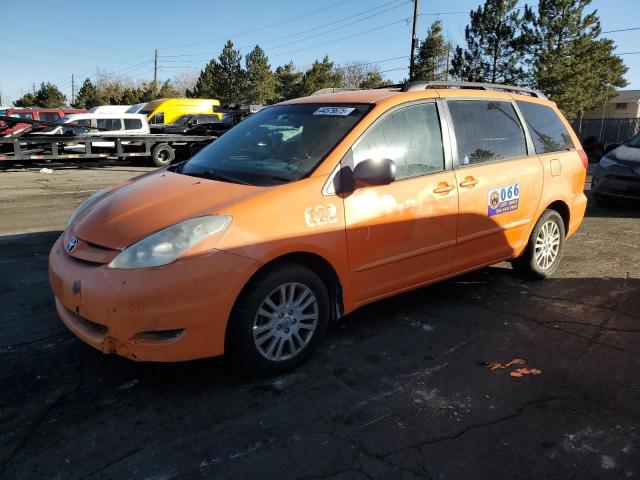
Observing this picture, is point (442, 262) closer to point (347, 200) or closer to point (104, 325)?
point (347, 200)

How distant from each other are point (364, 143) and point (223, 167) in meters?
1.01

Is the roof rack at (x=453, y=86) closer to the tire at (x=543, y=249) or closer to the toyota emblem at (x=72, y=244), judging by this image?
the tire at (x=543, y=249)

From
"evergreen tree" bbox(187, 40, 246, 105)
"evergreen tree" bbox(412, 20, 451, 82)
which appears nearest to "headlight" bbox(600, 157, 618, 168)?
"evergreen tree" bbox(412, 20, 451, 82)

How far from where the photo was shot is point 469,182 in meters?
4.08

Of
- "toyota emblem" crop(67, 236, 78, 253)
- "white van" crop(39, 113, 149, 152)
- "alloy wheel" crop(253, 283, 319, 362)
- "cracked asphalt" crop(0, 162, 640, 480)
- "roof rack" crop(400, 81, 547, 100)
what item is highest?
"white van" crop(39, 113, 149, 152)

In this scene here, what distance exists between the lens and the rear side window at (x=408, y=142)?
11.8ft

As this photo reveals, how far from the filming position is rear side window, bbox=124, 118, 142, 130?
1798 centimetres

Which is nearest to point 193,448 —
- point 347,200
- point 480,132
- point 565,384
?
point 347,200

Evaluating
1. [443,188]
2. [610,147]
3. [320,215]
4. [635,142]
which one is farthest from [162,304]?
[610,147]

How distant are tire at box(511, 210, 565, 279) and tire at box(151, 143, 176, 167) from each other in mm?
14593

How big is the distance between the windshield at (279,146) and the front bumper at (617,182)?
6.84 metres

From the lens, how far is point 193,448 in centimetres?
252

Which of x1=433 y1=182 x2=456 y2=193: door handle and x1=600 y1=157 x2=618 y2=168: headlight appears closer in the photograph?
x1=433 y1=182 x2=456 y2=193: door handle

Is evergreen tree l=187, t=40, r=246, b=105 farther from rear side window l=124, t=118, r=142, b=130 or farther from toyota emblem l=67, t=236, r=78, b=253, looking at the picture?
toyota emblem l=67, t=236, r=78, b=253
